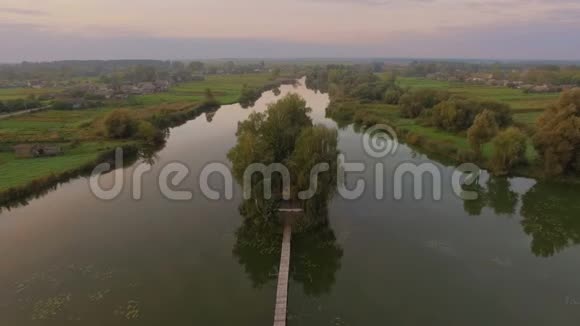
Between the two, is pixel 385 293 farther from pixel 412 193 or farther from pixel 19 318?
pixel 19 318

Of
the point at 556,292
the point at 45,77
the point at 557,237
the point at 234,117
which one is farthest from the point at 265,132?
the point at 45,77

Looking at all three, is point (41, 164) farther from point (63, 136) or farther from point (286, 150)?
point (286, 150)

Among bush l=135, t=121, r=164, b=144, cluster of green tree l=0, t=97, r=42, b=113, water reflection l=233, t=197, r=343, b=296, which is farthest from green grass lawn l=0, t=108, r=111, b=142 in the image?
water reflection l=233, t=197, r=343, b=296

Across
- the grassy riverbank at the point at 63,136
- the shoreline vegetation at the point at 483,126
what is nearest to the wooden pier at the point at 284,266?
the shoreline vegetation at the point at 483,126

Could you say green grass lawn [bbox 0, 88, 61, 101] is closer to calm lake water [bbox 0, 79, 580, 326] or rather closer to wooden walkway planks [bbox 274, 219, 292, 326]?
calm lake water [bbox 0, 79, 580, 326]

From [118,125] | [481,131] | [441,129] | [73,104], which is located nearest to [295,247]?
[481,131]

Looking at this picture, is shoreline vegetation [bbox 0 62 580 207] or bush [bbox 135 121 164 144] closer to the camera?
shoreline vegetation [bbox 0 62 580 207]
